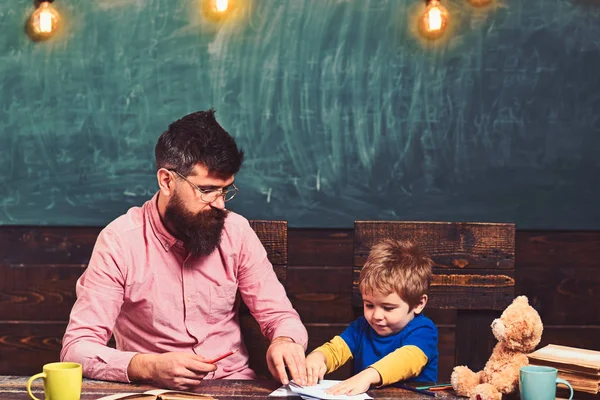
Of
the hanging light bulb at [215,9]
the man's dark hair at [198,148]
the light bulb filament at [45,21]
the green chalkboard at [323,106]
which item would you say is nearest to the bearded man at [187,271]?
the man's dark hair at [198,148]

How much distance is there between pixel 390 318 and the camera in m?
2.11

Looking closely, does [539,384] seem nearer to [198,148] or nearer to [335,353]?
[335,353]

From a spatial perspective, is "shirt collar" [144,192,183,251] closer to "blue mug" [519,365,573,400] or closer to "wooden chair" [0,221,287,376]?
"blue mug" [519,365,573,400]

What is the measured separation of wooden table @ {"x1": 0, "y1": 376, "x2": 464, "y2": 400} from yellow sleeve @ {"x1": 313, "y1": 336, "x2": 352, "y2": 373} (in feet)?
0.81

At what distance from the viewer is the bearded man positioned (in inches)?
84.4

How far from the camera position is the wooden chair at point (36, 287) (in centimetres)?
350

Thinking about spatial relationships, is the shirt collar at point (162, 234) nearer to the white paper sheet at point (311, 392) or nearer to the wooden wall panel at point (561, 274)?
the white paper sheet at point (311, 392)

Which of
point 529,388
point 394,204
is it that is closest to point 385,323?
point 529,388

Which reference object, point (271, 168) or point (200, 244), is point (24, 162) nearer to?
point (271, 168)

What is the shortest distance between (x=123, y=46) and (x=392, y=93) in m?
1.25

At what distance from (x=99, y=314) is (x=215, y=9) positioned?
1.87m

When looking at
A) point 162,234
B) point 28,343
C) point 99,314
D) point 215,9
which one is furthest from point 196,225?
point 28,343

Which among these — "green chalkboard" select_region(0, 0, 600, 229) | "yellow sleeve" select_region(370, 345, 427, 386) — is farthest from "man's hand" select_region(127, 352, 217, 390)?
"green chalkboard" select_region(0, 0, 600, 229)

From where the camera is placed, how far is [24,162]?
11.5ft
